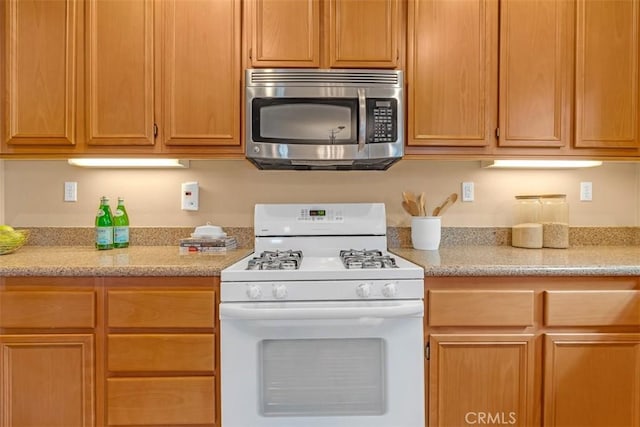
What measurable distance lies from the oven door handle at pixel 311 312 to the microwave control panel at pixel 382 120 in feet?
2.42

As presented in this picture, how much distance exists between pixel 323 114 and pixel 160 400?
1290 mm

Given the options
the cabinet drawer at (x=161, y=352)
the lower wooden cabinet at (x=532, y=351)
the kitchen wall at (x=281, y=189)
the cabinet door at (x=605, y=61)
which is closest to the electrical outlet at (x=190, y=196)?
the kitchen wall at (x=281, y=189)

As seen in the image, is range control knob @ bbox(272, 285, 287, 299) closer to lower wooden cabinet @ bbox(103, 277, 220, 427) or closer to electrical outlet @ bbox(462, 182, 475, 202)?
lower wooden cabinet @ bbox(103, 277, 220, 427)

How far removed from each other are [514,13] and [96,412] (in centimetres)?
238

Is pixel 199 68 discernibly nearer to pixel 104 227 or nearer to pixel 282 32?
pixel 282 32

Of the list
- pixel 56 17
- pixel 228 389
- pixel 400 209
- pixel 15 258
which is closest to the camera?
pixel 228 389

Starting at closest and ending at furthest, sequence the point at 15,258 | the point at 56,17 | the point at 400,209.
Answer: the point at 15,258
the point at 56,17
the point at 400,209

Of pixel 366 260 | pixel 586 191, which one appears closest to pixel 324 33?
pixel 366 260

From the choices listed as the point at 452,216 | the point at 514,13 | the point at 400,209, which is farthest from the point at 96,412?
the point at 514,13

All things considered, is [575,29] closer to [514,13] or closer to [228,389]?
[514,13]

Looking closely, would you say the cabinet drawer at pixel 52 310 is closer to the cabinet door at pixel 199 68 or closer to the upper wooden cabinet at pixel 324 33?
the cabinet door at pixel 199 68

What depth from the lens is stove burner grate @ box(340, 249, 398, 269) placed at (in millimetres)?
1410

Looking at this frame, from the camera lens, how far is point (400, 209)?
78.9 inches

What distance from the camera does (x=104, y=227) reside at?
1.80 meters
